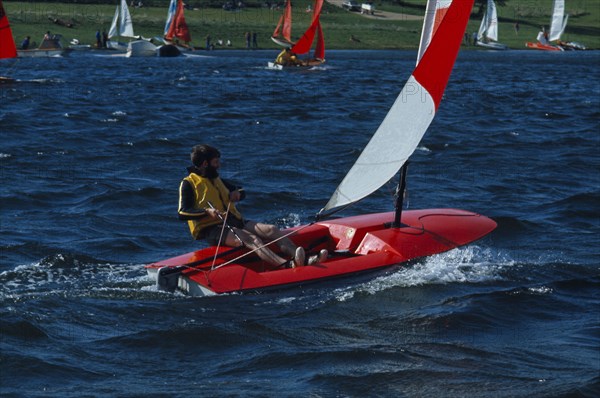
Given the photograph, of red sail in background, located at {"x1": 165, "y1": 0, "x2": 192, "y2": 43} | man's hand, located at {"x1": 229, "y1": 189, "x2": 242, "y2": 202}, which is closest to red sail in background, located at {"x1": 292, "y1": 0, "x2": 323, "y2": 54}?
red sail in background, located at {"x1": 165, "y1": 0, "x2": 192, "y2": 43}

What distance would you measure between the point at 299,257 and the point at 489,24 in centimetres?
7569

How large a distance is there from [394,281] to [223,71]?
39.7m

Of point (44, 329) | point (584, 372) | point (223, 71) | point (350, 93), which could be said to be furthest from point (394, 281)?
point (223, 71)

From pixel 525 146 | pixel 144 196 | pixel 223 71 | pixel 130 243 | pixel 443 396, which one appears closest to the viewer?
pixel 443 396

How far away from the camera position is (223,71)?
50594mm

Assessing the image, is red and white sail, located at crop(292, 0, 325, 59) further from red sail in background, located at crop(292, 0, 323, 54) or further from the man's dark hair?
the man's dark hair

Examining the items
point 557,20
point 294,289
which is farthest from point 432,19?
point 557,20

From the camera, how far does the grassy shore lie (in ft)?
253

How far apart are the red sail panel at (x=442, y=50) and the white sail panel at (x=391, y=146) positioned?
12 centimetres

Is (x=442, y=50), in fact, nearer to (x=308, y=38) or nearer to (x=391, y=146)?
(x=391, y=146)

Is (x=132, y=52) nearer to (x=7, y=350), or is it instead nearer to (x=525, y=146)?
(x=525, y=146)

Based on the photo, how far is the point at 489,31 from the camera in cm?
8494

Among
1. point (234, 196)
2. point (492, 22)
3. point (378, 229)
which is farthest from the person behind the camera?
point (492, 22)

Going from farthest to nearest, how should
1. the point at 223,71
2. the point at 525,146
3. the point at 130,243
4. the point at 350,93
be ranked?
1. the point at 223,71
2. the point at 350,93
3. the point at 525,146
4. the point at 130,243
